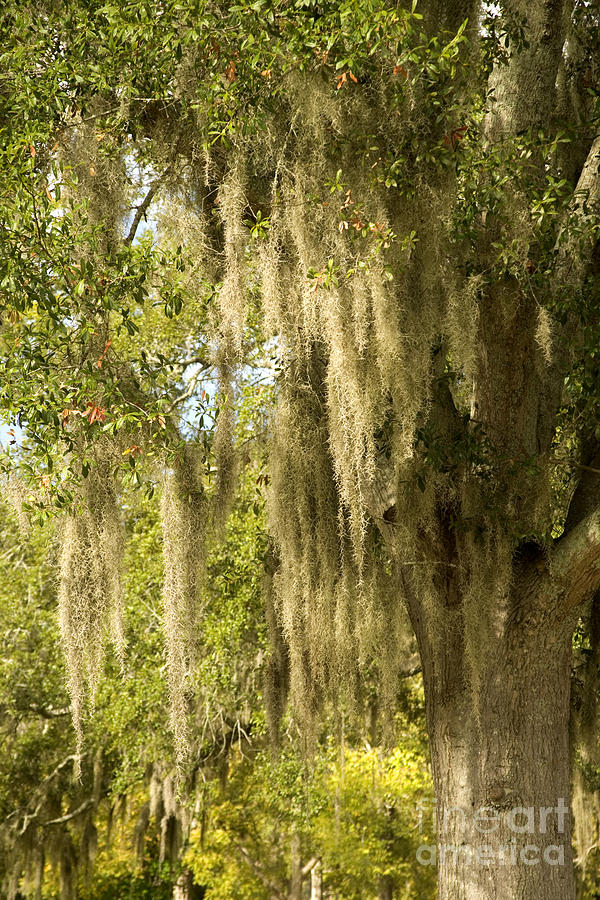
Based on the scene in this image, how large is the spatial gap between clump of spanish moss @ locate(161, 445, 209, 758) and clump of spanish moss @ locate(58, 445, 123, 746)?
22 centimetres

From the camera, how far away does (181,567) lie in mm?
4078

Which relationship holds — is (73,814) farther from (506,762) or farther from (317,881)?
(506,762)

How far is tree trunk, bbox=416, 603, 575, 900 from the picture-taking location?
3.81m

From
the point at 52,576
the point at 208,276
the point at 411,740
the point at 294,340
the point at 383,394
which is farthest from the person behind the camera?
the point at 411,740

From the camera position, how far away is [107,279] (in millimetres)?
3752

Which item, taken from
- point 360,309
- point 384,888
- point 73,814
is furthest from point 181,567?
point 384,888

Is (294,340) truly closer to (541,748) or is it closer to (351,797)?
(541,748)

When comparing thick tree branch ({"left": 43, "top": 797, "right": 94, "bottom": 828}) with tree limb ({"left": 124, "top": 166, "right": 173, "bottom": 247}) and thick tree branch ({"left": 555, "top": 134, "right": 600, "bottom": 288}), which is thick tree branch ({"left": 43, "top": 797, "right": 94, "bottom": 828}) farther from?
thick tree branch ({"left": 555, "top": 134, "right": 600, "bottom": 288})

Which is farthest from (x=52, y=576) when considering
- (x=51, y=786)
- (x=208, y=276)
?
(x=208, y=276)

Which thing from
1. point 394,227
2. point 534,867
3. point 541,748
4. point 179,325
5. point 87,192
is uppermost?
point 179,325

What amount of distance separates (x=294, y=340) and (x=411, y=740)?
8.47 meters

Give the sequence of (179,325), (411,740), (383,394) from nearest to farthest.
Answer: (383,394), (179,325), (411,740)

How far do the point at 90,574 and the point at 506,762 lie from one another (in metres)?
1.98

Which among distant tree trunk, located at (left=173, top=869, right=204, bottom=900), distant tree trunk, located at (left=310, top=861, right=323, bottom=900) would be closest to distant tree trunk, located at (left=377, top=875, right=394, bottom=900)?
distant tree trunk, located at (left=310, top=861, right=323, bottom=900)
